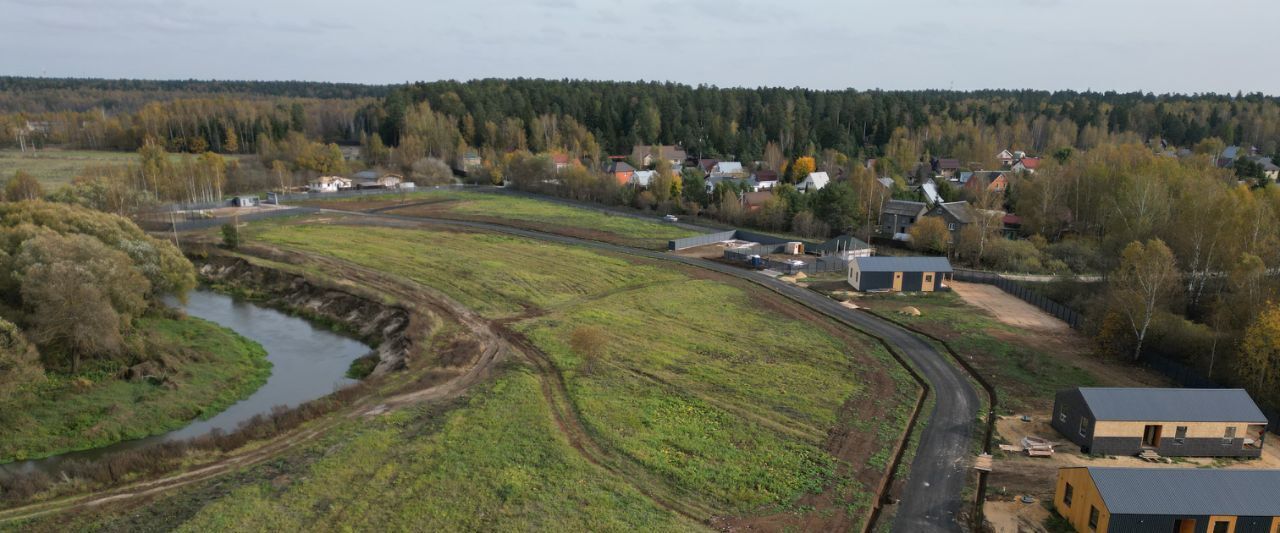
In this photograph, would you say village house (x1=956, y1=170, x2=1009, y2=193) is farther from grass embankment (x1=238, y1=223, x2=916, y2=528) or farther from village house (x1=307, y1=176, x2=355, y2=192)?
village house (x1=307, y1=176, x2=355, y2=192)

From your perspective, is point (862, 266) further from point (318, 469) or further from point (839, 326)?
point (318, 469)

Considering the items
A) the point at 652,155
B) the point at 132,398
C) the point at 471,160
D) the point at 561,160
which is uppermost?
the point at 652,155

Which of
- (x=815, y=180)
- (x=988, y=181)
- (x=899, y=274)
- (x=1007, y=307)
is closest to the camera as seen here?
(x=1007, y=307)

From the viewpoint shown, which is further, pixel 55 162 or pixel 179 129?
pixel 179 129

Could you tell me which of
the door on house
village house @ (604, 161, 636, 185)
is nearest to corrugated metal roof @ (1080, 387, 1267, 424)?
the door on house

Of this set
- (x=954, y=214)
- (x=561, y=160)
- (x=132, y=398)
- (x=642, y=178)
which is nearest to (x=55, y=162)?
(x=561, y=160)

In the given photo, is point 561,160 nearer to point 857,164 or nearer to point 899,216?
point 857,164

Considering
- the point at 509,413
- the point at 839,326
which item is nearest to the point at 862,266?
the point at 839,326
